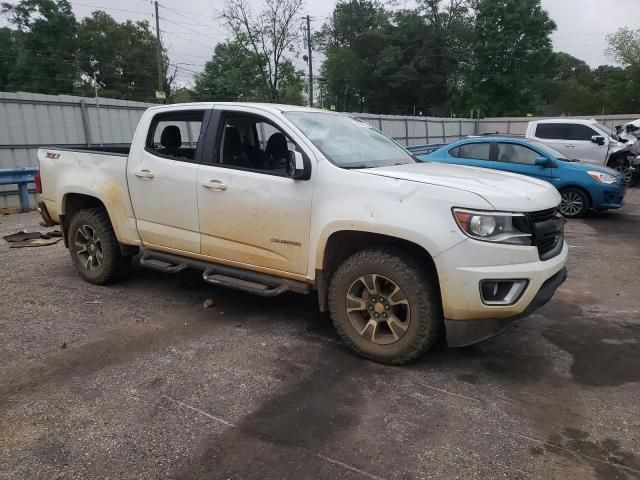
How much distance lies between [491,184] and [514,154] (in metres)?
6.87

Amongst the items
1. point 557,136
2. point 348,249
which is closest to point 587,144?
point 557,136

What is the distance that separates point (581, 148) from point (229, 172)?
38.5ft

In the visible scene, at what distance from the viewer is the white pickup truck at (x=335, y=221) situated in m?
3.31

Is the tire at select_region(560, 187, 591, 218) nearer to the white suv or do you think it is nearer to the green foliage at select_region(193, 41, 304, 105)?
the white suv

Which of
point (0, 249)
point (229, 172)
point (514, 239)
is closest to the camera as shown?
point (514, 239)

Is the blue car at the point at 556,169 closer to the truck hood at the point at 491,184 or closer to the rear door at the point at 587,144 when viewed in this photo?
the rear door at the point at 587,144

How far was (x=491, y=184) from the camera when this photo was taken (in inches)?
140

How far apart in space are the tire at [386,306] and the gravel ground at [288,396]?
0.59ft

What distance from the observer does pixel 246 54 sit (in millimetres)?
40781

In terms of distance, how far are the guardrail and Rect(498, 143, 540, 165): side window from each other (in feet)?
30.5

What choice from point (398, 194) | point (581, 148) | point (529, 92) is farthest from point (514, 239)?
point (529, 92)

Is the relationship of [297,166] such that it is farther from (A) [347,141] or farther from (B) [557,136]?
(B) [557,136]

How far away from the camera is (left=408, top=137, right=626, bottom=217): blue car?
9.64 metres

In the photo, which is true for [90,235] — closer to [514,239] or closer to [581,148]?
[514,239]
